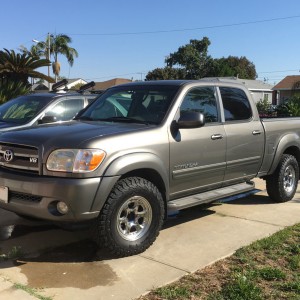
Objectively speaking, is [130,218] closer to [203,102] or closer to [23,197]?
[23,197]

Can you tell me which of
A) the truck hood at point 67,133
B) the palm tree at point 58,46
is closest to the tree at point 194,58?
the palm tree at point 58,46

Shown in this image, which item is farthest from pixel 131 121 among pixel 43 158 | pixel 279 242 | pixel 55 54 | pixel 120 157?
pixel 55 54

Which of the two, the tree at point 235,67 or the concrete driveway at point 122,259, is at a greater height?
the tree at point 235,67

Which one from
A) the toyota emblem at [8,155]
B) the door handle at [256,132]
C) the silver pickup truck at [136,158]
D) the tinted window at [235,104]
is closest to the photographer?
the silver pickup truck at [136,158]

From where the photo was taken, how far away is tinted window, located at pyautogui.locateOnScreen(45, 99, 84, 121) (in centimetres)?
838

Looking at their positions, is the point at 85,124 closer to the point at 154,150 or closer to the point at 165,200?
the point at 154,150

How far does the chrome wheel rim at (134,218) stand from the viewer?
4578 mm

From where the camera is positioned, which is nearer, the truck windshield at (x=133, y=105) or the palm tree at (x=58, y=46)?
the truck windshield at (x=133, y=105)

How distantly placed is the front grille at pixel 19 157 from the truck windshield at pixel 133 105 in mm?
1204

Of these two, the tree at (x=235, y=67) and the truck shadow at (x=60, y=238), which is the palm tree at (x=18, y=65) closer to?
the truck shadow at (x=60, y=238)

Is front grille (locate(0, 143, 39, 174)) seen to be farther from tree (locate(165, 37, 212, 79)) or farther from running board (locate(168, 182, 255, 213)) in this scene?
tree (locate(165, 37, 212, 79))

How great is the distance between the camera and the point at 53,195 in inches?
163

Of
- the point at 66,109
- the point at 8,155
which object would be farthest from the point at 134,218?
the point at 66,109

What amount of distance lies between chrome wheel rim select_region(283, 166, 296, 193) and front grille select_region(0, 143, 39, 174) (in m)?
4.17
